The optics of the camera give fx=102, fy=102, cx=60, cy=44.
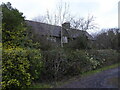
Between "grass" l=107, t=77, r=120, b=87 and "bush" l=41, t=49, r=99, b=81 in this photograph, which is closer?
"grass" l=107, t=77, r=120, b=87

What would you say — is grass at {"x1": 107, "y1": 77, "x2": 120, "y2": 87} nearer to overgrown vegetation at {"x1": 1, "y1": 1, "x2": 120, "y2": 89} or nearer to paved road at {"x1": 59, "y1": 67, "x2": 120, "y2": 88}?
paved road at {"x1": 59, "y1": 67, "x2": 120, "y2": 88}

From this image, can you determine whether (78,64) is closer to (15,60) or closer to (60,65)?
(60,65)

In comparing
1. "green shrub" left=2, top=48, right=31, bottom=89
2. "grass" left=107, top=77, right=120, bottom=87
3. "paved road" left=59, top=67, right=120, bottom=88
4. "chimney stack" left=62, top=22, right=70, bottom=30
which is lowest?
"paved road" left=59, top=67, right=120, bottom=88

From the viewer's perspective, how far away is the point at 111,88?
153 inches

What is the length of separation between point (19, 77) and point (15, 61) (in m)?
0.71

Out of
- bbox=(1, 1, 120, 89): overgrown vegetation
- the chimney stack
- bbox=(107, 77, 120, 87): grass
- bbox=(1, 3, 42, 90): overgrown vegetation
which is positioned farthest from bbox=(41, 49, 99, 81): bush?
the chimney stack

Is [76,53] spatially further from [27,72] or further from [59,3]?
[59,3]

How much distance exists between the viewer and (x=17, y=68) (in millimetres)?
4395

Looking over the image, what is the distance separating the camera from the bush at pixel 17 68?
4.18 metres

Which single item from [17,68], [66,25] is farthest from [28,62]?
[66,25]

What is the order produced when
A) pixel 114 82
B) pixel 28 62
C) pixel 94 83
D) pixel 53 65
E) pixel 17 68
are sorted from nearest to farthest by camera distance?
pixel 114 82 < pixel 17 68 < pixel 94 83 < pixel 28 62 < pixel 53 65

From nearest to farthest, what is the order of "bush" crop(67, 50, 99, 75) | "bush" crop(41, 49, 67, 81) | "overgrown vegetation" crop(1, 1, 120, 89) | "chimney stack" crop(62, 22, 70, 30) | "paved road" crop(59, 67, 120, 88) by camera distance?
1. "paved road" crop(59, 67, 120, 88)
2. "overgrown vegetation" crop(1, 1, 120, 89)
3. "bush" crop(41, 49, 67, 81)
4. "bush" crop(67, 50, 99, 75)
5. "chimney stack" crop(62, 22, 70, 30)

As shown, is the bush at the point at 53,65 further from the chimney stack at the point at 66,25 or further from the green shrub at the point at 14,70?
the chimney stack at the point at 66,25

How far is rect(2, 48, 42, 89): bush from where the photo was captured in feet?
13.7
